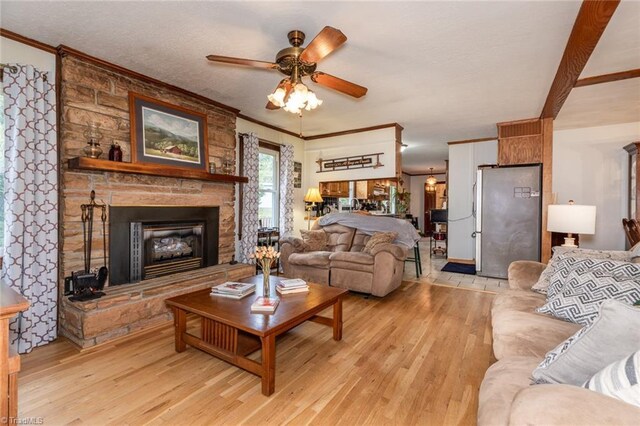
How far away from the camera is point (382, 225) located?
4.39 m

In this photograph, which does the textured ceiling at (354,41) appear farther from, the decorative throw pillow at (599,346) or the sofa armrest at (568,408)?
the sofa armrest at (568,408)

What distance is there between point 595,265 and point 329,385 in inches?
73.8

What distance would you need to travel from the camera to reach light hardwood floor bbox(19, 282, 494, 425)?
1.68 metres

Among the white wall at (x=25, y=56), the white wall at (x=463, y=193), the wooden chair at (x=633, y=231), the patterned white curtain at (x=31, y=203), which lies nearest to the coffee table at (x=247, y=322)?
the patterned white curtain at (x=31, y=203)

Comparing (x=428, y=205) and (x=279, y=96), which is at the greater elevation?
(x=279, y=96)

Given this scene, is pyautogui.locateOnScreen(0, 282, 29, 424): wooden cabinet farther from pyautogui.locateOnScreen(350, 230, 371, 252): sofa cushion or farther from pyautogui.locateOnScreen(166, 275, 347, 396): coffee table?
pyautogui.locateOnScreen(350, 230, 371, 252): sofa cushion

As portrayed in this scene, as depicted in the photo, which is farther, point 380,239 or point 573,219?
point 380,239

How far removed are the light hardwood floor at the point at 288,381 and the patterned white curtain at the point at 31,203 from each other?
264 millimetres

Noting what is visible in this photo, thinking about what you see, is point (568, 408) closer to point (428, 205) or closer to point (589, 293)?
point (589, 293)

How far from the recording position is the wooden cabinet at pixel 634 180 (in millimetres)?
4309

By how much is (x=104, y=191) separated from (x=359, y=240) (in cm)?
323

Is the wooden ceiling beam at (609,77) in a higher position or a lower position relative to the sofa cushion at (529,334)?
higher

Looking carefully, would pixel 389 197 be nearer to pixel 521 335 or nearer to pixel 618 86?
pixel 618 86

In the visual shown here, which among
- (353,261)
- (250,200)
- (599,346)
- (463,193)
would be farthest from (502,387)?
(463,193)
